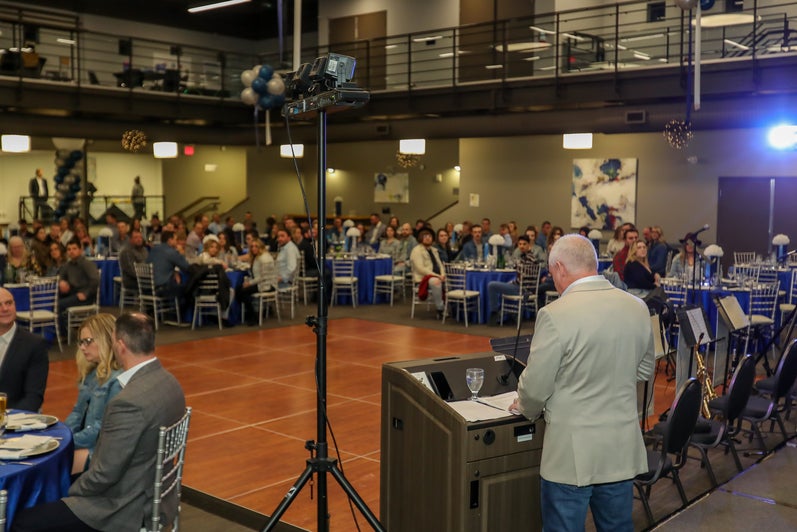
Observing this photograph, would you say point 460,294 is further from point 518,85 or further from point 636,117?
point 518,85

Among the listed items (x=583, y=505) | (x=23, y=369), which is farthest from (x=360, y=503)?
(x=23, y=369)

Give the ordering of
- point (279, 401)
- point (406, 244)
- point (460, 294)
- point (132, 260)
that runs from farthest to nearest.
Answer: point (406, 244) → point (132, 260) → point (460, 294) → point (279, 401)

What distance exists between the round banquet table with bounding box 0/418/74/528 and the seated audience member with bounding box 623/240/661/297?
6.38 metres

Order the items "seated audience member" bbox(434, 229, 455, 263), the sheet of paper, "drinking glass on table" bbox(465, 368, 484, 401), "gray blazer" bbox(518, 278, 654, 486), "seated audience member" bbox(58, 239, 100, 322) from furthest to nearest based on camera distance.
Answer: "seated audience member" bbox(434, 229, 455, 263) < "seated audience member" bbox(58, 239, 100, 322) < "drinking glass on table" bbox(465, 368, 484, 401) < the sheet of paper < "gray blazer" bbox(518, 278, 654, 486)

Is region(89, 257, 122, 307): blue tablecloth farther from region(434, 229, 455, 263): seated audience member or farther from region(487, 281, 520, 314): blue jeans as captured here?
region(487, 281, 520, 314): blue jeans

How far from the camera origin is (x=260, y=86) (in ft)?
39.3

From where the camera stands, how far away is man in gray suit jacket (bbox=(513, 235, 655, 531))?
294 cm

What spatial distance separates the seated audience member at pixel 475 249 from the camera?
508 inches

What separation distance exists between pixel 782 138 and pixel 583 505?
1326 cm

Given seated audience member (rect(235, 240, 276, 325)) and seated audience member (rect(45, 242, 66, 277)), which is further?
seated audience member (rect(235, 240, 276, 325))

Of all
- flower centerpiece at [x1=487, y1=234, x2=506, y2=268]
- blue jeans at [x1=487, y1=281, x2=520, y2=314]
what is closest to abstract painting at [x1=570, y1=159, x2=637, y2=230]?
flower centerpiece at [x1=487, y1=234, x2=506, y2=268]

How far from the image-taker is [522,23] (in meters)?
16.9

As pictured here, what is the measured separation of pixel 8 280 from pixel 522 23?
11.0 metres

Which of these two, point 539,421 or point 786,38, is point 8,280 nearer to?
point 539,421
